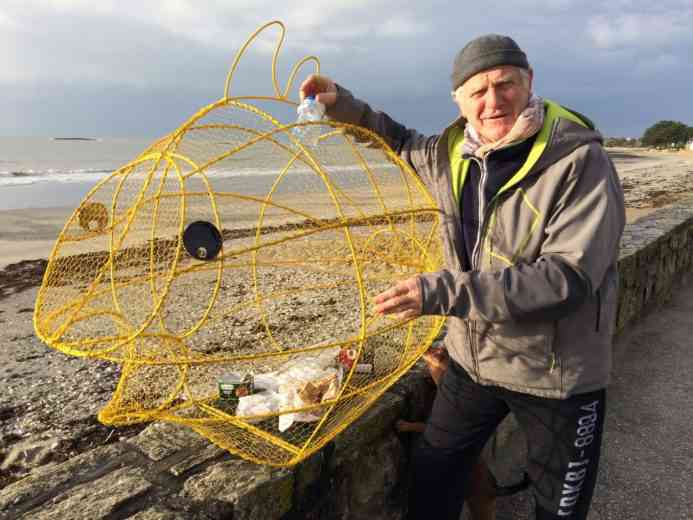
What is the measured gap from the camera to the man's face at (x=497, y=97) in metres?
1.55

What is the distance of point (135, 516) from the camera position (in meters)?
1.36

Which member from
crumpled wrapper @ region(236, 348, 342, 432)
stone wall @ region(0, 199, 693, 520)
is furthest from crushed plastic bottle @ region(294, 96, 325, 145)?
stone wall @ region(0, 199, 693, 520)

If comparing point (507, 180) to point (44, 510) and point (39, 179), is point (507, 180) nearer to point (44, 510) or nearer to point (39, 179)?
point (44, 510)

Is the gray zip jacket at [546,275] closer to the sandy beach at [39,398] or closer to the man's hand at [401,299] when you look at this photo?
the man's hand at [401,299]

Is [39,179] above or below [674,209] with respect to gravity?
above

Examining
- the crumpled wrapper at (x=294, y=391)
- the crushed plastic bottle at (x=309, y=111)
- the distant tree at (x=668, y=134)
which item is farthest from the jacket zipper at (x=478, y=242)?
the distant tree at (x=668, y=134)

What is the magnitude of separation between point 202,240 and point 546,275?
1049 millimetres

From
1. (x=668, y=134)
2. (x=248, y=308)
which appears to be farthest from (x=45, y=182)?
(x=668, y=134)

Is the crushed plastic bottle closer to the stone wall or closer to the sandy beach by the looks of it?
the stone wall

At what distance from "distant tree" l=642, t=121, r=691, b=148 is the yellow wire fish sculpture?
7660cm

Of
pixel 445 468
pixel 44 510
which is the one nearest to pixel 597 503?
pixel 445 468

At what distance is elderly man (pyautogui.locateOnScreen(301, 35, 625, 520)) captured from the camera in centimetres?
138

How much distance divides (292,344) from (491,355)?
1993mm

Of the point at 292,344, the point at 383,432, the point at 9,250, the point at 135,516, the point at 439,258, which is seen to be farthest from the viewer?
the point at 9,250
